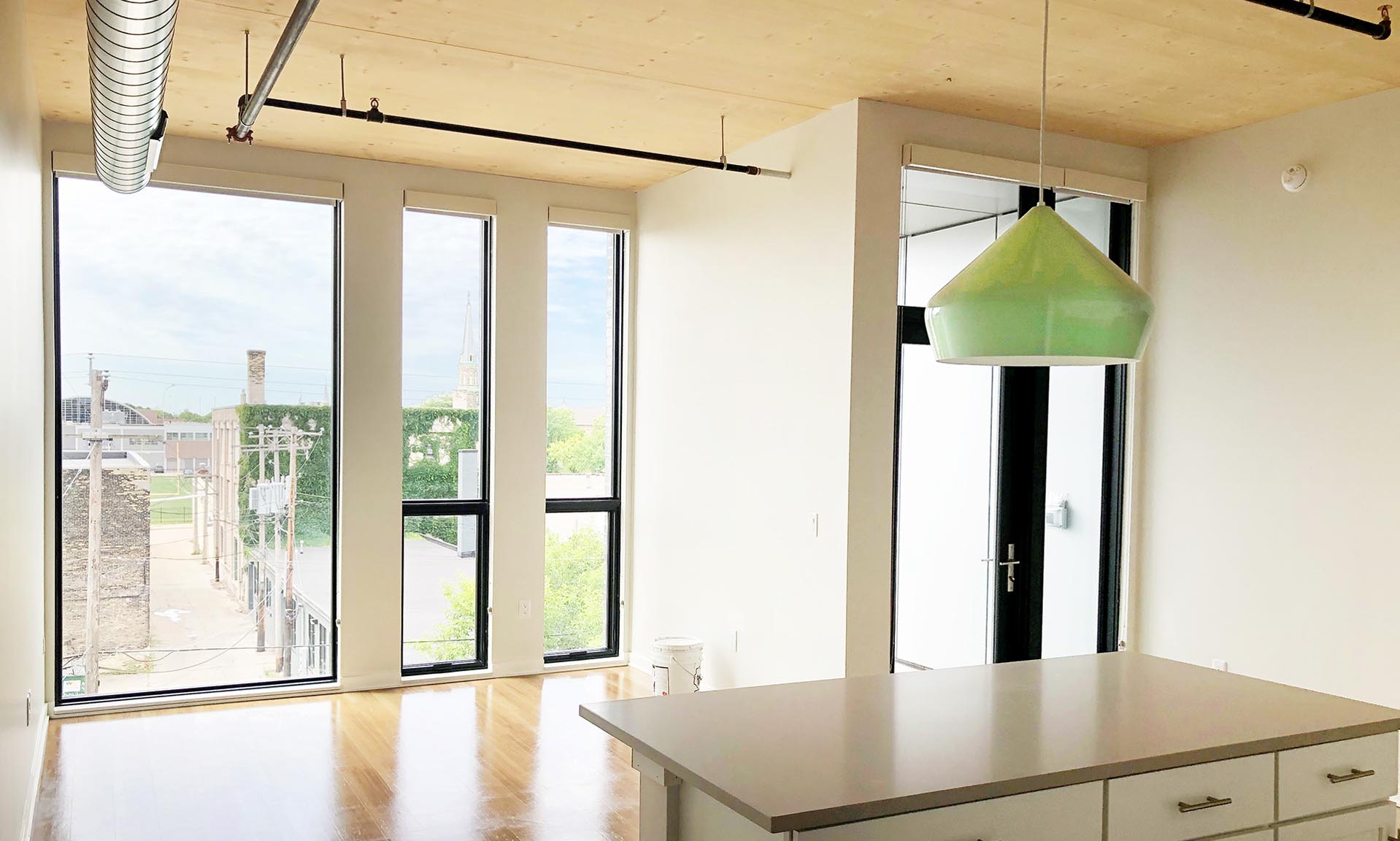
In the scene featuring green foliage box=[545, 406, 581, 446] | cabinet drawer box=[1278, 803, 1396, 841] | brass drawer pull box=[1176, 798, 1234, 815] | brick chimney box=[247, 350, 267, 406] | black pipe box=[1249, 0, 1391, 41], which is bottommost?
cabinet drawer box=[1278, 803, 1396, 841]

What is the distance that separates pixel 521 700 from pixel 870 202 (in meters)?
3.29

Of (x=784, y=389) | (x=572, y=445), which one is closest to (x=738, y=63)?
(x=784, y=389)

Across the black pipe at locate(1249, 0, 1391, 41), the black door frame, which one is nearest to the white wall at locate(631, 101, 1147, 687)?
the black door frame

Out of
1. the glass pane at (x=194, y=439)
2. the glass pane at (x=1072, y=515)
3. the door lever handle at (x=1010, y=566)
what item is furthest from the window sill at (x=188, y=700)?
the glass pane at (x=1072, y=515)

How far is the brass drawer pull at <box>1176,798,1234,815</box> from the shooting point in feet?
7.53

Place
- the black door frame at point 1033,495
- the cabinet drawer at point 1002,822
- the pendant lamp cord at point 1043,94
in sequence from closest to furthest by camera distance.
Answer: the cabinet drawer at point 1002,822 → the pendant lamp cord at point 1043,94 → the black door frame at point 1033,495

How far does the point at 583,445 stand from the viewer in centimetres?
693

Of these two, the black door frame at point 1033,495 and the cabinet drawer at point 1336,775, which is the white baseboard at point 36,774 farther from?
the black door frame at point 1033,495

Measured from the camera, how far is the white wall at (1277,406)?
4535 millimetres

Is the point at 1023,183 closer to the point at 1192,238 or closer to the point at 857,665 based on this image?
the point at 1192,238

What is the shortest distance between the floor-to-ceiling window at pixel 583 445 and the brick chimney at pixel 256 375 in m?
1.66

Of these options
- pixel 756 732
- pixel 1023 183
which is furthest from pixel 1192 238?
pixel 756 732

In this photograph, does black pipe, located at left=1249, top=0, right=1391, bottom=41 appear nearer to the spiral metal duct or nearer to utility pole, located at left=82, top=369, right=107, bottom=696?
the spiral metal duct

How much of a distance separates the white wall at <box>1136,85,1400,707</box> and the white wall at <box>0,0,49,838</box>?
15.0 ft
